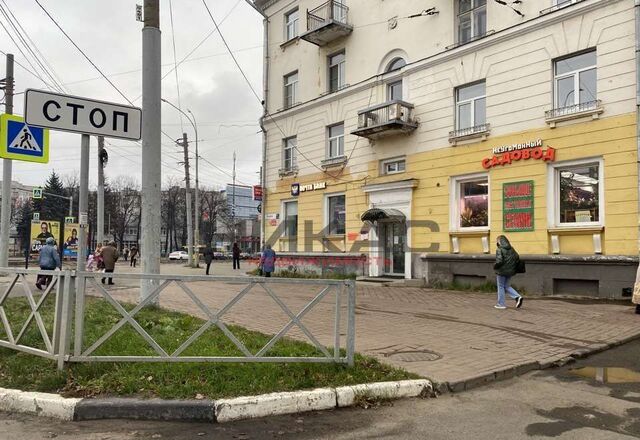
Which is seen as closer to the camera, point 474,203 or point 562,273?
point 562,273

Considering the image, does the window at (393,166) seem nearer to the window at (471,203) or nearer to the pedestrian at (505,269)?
the window at (471,203)

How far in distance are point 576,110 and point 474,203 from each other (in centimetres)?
419

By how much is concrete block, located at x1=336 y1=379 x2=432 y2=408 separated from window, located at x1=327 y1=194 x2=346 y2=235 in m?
16.5

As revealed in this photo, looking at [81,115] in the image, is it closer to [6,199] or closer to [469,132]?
[469,132]

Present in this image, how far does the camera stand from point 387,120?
18.6 meters

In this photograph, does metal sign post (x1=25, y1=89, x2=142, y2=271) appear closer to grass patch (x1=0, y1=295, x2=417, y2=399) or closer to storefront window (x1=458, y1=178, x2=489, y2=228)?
grass patch (x1=0, y1=295, x2=417, y2=399)

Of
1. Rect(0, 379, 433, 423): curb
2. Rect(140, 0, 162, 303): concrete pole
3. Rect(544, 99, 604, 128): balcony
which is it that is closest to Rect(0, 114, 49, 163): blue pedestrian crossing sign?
Rect(140, 0, 162, 303): concrete pole

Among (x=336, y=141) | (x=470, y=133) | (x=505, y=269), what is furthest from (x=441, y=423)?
(x=336, y=141)

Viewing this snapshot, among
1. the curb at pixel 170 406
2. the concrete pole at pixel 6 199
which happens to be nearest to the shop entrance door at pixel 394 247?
the concrete pole at pixel 6 199

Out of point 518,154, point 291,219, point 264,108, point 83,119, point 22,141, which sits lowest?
point 291,219

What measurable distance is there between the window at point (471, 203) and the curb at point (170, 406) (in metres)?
12.8

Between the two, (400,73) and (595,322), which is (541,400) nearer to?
(595,322)

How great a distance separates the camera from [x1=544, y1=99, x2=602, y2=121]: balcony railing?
1365cm

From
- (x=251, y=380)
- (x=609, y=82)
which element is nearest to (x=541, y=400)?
(x=251, y=380)
